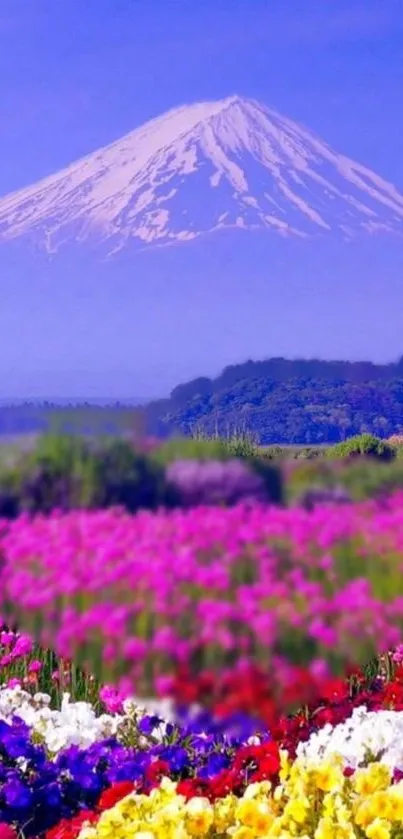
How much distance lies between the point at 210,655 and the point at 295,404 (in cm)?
642

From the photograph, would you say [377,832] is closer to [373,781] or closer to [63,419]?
[373,781]

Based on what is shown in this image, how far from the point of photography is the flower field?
2820 millimetres

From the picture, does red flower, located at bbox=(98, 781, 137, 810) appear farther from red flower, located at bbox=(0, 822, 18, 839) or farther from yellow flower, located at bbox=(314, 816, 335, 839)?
yellow flower, located at bbox=(314, 816, 335, 839)

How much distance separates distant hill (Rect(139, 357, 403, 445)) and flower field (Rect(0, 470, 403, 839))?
2.60 m

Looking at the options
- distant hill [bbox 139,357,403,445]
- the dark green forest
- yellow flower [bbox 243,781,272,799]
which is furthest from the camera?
distant hill [bbox 139,357,403,445]

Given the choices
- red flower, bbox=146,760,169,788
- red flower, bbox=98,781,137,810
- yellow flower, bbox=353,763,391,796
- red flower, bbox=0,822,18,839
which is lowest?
red flower, bbox=146,760,169,788

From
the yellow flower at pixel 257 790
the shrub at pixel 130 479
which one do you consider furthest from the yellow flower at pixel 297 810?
the shrub at pixel 130 479

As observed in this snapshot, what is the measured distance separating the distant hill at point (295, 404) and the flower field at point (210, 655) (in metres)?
2.60

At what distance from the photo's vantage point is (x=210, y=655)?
3.66 metres

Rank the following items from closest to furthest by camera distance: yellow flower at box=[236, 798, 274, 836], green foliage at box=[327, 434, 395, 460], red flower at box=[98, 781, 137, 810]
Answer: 1. yellow flower at box=[236, 798, 274, 836]
2. red flower at box=[98, 781, 137, 810]
3. green foliage at box=[327, 434, 395, 460]

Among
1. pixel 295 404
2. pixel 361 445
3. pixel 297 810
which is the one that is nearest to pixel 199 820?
pixel 297 810

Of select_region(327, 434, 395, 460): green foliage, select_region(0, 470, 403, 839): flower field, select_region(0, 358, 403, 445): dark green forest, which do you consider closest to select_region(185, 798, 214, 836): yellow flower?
select_region(0, 470, 403, 839): flower field

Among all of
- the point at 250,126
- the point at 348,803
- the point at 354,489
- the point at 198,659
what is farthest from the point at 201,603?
the point at 250,126

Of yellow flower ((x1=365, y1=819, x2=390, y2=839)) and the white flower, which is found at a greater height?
yellow flower ((x1=365, y1=819, x2=390, y2=839))
